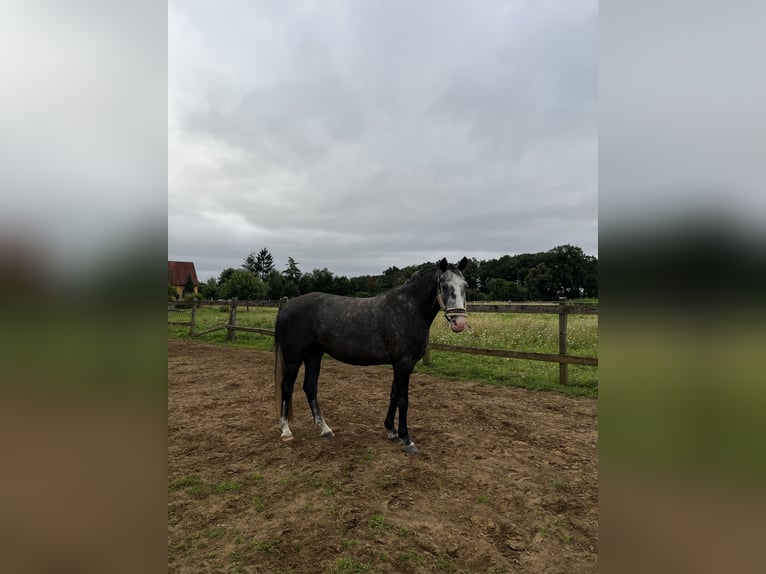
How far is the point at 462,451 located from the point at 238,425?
111 inches

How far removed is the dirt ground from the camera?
96.6 inches

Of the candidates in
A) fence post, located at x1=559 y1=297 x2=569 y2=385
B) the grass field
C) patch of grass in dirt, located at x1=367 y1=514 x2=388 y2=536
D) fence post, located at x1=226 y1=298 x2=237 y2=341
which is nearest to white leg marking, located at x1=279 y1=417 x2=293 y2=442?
A: patch of grass in dirt, located at x1=367 y1=514 x2=388 y2=536

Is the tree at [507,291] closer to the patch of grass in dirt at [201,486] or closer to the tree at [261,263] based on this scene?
the patch of grass in dirt at [201,486]

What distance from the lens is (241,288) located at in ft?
154

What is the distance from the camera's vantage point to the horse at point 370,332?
166 inches

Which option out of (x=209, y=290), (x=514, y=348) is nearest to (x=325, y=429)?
(x=514, y=348)

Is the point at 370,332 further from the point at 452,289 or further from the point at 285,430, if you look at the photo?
the point at 285,430

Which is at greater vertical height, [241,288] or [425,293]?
[241,288]

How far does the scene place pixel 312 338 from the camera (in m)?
4.55

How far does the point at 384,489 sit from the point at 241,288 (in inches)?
1854
